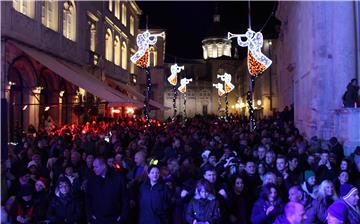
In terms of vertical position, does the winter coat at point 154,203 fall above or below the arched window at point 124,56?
below

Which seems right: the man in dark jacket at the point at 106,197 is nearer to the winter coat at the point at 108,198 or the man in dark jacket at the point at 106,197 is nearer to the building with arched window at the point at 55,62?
the winter coat at the point at 108,198

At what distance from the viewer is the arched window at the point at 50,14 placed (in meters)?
20.4

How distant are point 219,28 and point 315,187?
Answer: 8788 centimetres

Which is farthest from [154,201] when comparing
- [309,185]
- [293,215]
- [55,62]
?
[55,62]

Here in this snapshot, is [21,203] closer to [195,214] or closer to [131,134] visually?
[195,214]

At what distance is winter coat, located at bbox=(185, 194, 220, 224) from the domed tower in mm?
86113

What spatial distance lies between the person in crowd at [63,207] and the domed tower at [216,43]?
281 ft

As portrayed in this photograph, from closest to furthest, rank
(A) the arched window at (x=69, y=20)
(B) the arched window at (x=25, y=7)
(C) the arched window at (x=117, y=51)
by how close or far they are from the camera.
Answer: (B) the arched window at (x=25, y=7), (A) the arched window at (x=69, y=20), (C) the arched window at (x=117, y=51)

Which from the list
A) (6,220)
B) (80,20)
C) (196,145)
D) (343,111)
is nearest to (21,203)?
(6,220)

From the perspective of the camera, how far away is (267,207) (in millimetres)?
6336

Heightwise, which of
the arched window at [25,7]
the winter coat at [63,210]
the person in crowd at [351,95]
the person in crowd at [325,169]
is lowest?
the winter coat at [63,210]

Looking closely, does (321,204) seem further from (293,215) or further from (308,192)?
(293,215)

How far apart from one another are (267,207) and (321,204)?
721 millimetres

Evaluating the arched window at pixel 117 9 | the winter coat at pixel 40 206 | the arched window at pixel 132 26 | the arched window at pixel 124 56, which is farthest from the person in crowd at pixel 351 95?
the arched window at pixel 132 26
